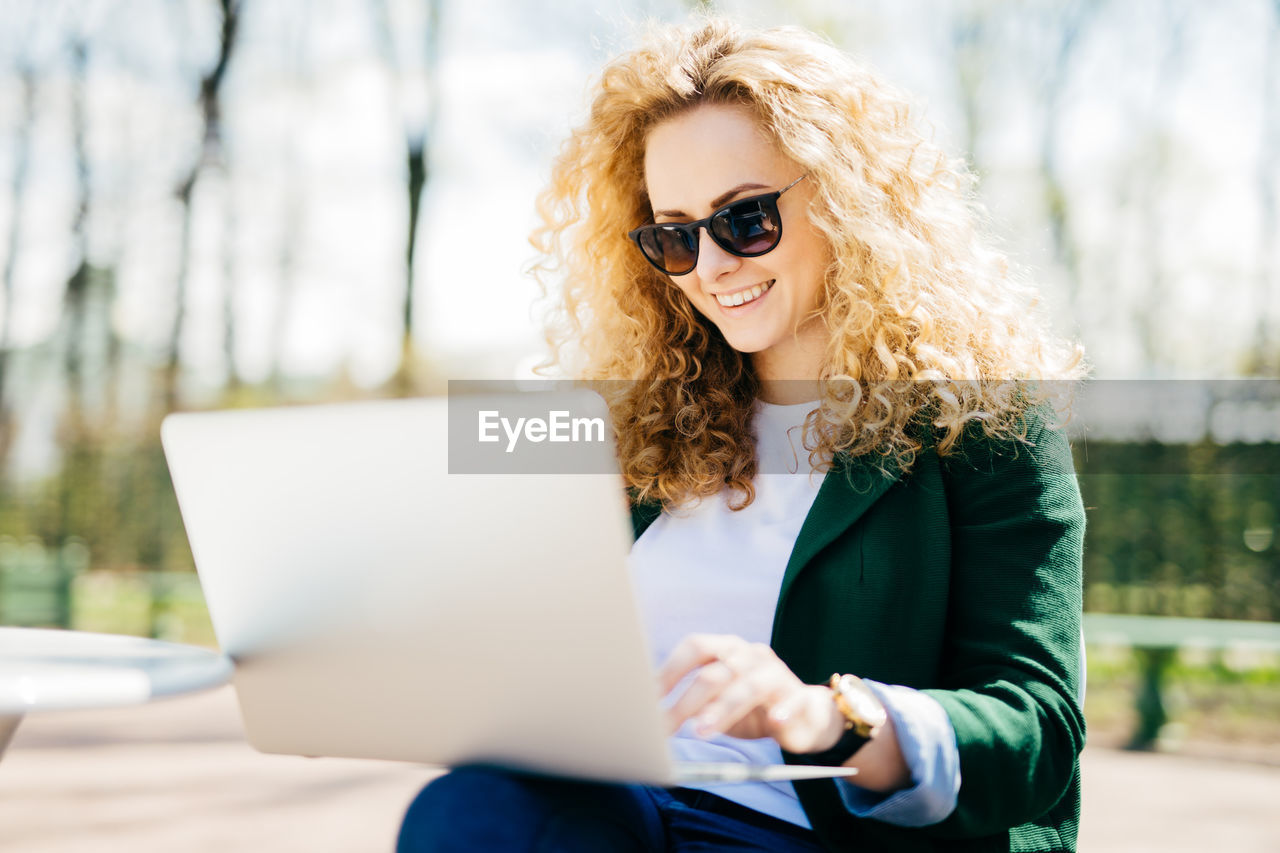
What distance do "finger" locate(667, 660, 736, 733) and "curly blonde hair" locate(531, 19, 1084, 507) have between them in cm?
54

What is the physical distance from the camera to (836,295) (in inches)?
66.9

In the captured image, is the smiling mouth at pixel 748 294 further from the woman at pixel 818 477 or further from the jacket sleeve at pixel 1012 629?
the jacket sleeve at pixel 1012 629

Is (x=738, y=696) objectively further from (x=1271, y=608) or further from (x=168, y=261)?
(x=168, y=261)

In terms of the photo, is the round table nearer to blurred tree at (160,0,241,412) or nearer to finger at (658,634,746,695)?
finger at (658,634,746,695)

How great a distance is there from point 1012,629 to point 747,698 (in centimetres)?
42

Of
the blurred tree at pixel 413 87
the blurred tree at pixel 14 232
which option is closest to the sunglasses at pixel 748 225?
the blurred tree at pixel 413 87

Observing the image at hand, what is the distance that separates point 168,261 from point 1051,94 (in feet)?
21.1

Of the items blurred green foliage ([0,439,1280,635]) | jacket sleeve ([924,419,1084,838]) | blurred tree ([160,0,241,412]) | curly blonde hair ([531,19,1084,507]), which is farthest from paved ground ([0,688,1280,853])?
blurred tree ([160,0,241,412])

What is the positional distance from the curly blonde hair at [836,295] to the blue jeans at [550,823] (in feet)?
1.62

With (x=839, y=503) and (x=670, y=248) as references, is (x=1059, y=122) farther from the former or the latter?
(x=839, y=503)

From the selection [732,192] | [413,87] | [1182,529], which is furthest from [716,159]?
[413,87]

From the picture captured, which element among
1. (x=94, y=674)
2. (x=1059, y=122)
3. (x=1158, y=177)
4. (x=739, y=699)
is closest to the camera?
(x=739, y=699)

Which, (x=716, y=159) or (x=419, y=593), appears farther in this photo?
(x=716, y=159)

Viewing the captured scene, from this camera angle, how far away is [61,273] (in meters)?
7.95
